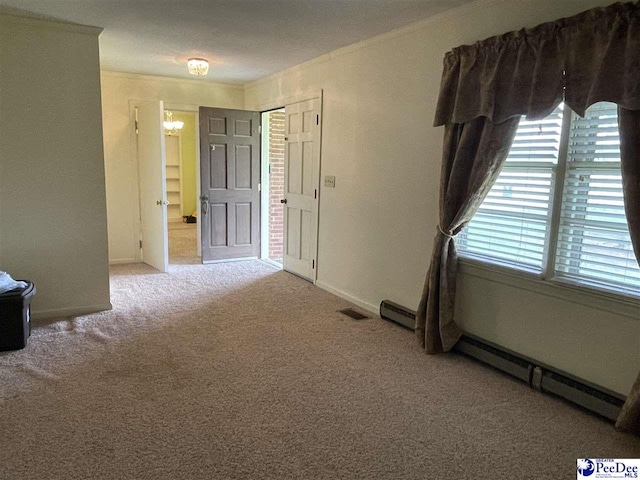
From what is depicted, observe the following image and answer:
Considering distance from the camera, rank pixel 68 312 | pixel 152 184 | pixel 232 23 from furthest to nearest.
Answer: pixel 152 184
pixel 68 312
pixel 232 23

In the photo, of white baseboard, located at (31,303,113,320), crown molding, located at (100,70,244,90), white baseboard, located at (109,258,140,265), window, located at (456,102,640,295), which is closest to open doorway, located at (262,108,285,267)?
crown molding, located at (100,70,244,90)

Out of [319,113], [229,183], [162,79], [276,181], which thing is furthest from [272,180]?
[162,79]

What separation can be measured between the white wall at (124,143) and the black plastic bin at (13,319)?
8.88 feet

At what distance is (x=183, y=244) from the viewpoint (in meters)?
7.39

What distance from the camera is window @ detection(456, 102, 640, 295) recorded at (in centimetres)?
242

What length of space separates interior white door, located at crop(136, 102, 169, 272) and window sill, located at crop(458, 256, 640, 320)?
3.60m

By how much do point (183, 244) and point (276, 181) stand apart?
2.11 metres

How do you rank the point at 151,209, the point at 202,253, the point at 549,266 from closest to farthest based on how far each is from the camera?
the point at 549,266, the point at 151,209, the point at 202,253

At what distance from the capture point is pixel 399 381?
2.83 meters

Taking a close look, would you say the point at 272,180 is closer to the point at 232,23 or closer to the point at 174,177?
the point at 232,23

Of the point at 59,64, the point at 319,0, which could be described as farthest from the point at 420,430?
the point at 59,64

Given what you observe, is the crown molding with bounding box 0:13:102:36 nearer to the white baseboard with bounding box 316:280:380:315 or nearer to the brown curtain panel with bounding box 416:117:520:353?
the brown curtain panel with bounding box 416:117:520:353

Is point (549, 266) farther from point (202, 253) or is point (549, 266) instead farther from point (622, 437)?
point (202, 253)

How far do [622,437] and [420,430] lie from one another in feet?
3.34
